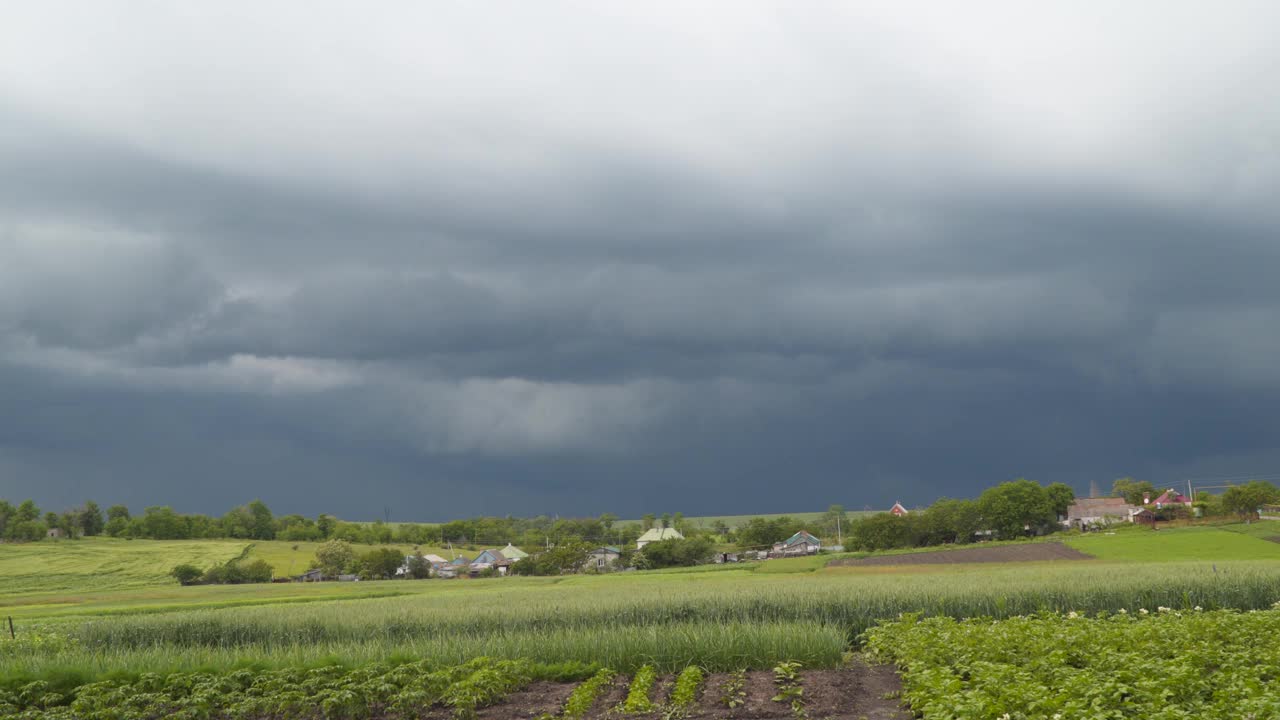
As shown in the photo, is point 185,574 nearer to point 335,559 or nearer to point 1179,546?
point 335,559

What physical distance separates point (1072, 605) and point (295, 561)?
15517 cm

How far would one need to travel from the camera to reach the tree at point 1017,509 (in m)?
121

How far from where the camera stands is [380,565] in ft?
441

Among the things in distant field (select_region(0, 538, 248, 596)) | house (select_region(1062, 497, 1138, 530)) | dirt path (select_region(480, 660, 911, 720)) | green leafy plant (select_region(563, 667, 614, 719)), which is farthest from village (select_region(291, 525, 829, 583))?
green leafy plant (select_region(563, 667, 614, 719))

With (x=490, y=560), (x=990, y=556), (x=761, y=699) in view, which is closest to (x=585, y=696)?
(x=761, y=699)

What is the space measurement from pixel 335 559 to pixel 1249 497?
134 metres

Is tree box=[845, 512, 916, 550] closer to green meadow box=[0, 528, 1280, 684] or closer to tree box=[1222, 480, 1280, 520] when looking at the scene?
tree box=[1222, 480, 1280, 520]

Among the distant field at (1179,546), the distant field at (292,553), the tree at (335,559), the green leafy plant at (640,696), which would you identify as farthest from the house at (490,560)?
the green leafy plant at (640,696)

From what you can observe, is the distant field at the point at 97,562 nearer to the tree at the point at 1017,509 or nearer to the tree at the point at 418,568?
the tree at the point at 418,568

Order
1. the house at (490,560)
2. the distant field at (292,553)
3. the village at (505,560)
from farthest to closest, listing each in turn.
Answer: the house at (490,560) → the distant field at (292,553) → the village at (505,560)

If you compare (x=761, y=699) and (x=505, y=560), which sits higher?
(x=761, y=699)

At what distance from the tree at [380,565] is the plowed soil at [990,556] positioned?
7397 cm

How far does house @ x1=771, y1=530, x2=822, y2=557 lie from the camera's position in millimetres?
149350

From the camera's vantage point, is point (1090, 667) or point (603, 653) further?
point (603, 653)
